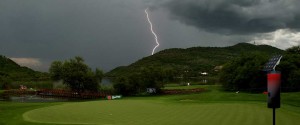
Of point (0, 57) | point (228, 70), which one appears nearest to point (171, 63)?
point (0, 57)

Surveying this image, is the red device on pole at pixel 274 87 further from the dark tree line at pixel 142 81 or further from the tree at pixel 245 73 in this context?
the dark tree line at pixel 142 81

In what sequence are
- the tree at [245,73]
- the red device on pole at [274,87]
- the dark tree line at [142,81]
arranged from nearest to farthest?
the red device on pole at [274,87], the tree at [245,73], the dark tree line at [142,81]

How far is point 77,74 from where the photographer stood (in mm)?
63188

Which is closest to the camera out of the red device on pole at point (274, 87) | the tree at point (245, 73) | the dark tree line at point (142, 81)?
the red device on pole at point (274, 87)

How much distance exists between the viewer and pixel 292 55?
206ft

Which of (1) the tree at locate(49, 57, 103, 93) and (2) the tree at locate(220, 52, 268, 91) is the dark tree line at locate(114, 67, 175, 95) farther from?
(2) the tree at locate(220, 52, 268, 91)

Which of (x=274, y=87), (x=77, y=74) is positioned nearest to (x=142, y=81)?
(x=77, y=74)

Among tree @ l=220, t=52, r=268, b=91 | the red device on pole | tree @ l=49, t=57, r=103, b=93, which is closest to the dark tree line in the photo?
tree @ l=49, t=57, r=103, b=93

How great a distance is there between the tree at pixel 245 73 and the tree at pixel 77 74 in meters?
23.2

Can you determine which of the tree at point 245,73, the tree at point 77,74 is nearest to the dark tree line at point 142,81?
the tree at point 77,74

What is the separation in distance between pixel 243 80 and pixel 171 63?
121 metres

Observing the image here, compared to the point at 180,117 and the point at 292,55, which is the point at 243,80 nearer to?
the point at 292,55

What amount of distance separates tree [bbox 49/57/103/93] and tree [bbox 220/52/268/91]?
23.2 meters

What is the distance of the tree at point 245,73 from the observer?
61.9 metres
